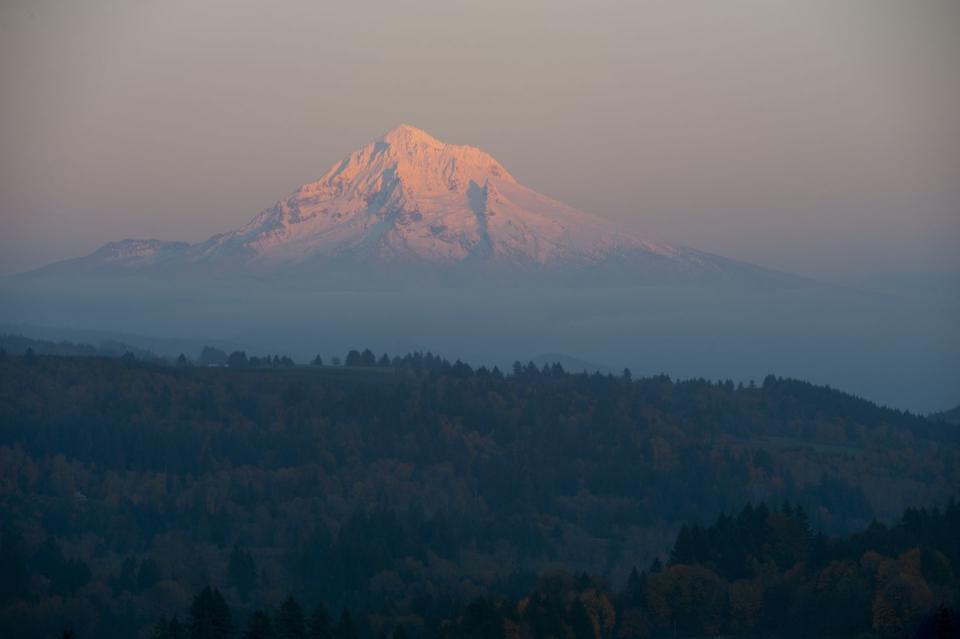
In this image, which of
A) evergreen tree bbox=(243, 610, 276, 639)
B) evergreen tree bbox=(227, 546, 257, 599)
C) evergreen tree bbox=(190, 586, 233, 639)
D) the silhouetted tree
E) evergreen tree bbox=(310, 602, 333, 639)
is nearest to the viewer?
evergreen tree bbox=(243, 610, 276, 639)

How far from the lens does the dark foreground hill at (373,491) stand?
116m

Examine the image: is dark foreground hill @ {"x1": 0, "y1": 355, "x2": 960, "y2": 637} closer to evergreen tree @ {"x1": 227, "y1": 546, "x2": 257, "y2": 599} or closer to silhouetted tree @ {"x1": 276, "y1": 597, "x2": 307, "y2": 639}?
evergreen tree @ {"x1": 227, "y1": 546, "x2": 257, "y2": 599}

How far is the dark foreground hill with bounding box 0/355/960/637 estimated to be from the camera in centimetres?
11600

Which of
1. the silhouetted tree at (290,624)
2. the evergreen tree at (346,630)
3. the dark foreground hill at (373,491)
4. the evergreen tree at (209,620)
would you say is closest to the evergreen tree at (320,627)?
the silhouetted tree at (290,624)

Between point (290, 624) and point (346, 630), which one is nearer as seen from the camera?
point (290, 624)

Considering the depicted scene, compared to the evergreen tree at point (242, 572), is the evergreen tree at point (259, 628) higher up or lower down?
higher up

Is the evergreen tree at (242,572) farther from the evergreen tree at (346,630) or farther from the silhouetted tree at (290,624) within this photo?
the silhouetted tree at (290,624)

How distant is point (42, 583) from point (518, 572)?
3290 centimetres

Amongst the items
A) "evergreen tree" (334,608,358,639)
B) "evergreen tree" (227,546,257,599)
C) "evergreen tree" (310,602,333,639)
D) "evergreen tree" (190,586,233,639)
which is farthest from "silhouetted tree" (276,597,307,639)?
"evergreen tree" (227,546,257,599)

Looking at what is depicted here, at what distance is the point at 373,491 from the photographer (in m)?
160

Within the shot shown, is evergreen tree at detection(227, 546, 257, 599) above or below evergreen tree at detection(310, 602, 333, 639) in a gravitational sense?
below

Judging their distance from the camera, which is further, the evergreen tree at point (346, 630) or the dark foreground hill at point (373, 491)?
the dark foreground hill at point (373, 491)

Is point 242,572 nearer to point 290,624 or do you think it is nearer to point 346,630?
point 346,630

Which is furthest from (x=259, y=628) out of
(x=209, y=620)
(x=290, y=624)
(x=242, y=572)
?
(x=242, y=572)
